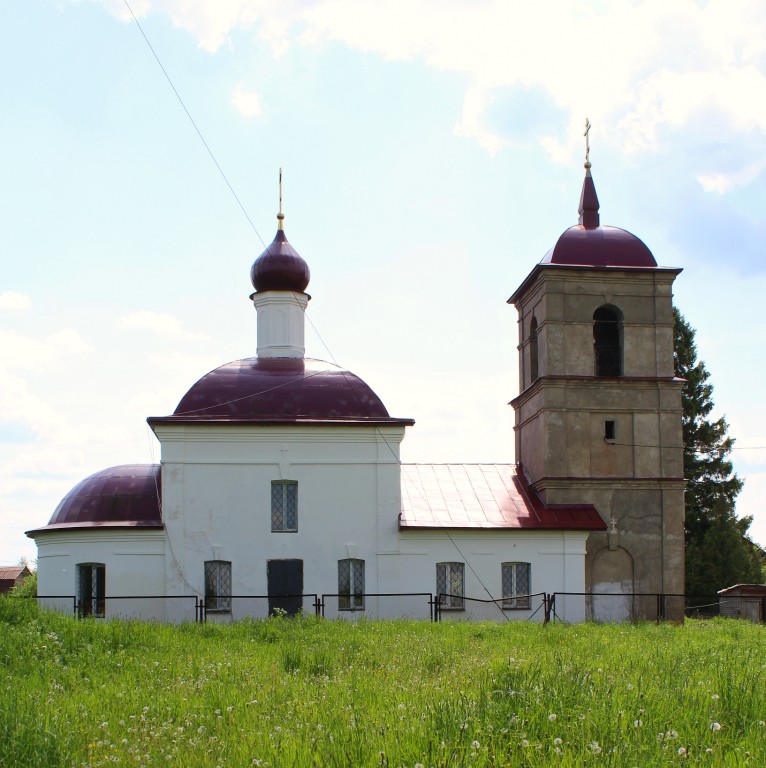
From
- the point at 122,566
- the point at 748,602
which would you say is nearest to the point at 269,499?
the point at 122,566

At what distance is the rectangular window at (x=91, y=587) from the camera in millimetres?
23000

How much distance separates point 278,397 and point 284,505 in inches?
97.8

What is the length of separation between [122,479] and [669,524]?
13017mm

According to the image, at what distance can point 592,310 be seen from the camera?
25312mm

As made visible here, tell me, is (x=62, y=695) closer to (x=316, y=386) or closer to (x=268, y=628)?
(x=268, y=628)

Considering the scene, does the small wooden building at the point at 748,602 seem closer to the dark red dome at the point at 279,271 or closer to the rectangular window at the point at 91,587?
the dark red dome at the point at 279,271

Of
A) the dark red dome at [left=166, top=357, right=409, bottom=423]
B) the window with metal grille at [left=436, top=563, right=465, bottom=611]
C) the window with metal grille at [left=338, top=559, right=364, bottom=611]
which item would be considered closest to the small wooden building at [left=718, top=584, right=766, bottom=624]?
the window with metal grille at [left=436, top=563, right=465, bottom=611]

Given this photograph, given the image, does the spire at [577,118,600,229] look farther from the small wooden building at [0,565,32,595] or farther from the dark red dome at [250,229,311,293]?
the small wooden building at [0,565,32,595]

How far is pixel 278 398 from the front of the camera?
23.8 metres

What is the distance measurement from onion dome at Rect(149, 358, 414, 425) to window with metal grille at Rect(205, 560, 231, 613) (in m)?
3.25

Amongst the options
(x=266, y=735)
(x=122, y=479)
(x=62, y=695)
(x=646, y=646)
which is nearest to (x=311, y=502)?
(x=122, y=479)

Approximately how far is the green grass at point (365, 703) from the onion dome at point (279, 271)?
587 inches

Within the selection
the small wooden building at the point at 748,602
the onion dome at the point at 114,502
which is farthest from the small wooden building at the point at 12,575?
the small wooden building at the point at 748,602

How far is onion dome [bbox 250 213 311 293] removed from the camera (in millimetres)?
27156
